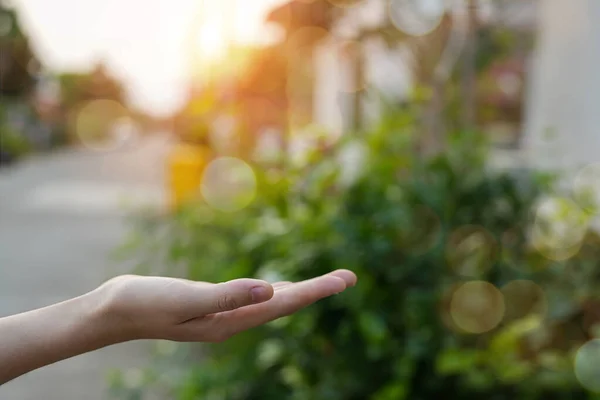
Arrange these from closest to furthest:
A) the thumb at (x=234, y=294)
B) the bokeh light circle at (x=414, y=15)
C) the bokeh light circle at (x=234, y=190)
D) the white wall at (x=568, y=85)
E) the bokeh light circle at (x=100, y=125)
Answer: the thumb at (x=234, y=294) < the bokeh light circle at (x=234, y=190) < the white wall at (x=568, y=85) < the bokeh light circle at (x=414, y=15) < the bokeh light circle at (x=100, y=125)

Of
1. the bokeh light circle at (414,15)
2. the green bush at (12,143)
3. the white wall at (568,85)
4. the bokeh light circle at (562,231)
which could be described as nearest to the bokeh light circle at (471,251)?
the bokeh light circle at (562,231)

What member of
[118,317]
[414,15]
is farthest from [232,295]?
[414,15]

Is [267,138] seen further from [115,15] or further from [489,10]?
[115,15]

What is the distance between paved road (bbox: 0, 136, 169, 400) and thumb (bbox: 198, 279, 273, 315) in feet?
7.99

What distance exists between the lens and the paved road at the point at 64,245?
302 centimetres

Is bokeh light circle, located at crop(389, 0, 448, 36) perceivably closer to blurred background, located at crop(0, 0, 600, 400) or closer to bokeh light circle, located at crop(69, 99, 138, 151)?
blurred background, located at crop(0, 0, 600, 400)

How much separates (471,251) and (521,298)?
0.64ft

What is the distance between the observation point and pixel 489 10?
376 cm

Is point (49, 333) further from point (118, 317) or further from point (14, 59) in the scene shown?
point (14, 59)

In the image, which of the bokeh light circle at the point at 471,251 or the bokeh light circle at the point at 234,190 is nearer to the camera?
the bokeh light circle at the point at 471,251

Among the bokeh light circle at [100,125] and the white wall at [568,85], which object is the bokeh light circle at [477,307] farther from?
the bokeh light circle at [100,125]

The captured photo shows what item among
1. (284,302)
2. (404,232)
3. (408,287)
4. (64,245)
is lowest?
(64,245)

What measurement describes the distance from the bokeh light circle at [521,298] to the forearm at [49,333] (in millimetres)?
1527

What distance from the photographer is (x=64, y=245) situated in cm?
595
